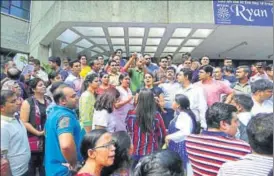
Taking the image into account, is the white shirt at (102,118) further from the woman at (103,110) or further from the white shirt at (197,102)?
the white shirt at (197,102)

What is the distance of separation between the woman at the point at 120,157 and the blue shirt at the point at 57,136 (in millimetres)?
494

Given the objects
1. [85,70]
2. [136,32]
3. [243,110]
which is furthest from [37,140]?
[136,32]

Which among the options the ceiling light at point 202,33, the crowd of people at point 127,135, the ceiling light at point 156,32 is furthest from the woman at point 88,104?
the ceiling light at point 202,33

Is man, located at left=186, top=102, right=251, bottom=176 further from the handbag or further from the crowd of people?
the handbag

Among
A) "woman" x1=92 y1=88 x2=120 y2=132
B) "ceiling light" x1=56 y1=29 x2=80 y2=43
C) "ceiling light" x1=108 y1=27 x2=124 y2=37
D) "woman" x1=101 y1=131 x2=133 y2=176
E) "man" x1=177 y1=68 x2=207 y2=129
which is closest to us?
"woman" x1=101 y1=131 x2=133 y2=176

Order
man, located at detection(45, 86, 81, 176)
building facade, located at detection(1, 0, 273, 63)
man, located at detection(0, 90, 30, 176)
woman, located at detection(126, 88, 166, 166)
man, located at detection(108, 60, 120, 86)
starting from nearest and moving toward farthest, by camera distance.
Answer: man, located at detection(0, 90, 30, 176) < man, located at detection(45, 86, 81, 176) < woman, located at detection(126, 88, 166, 166) < man, located at detection(108, 60, 120, 86) < building facade, located at detection(1, 0, 273, 63)

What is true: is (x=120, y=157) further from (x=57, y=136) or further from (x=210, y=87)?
(x=210, y=87)

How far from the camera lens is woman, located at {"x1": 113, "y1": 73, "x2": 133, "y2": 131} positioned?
3541 mm

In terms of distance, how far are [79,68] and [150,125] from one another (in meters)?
2.92

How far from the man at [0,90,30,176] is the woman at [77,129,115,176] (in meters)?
0.45

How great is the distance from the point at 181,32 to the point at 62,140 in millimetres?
7403

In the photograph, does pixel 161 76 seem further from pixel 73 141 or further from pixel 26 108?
pixel 73 141

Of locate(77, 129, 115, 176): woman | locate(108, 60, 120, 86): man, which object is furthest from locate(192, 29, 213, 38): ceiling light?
locate(77, 129, 115, 176): woman

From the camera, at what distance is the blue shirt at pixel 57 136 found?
201cm
